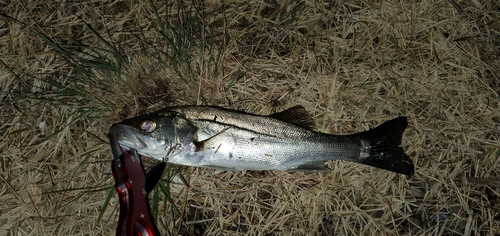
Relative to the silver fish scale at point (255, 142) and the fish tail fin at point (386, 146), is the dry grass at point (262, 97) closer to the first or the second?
the fish tail fin at point (386, 146)

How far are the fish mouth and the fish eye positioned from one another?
8 cm

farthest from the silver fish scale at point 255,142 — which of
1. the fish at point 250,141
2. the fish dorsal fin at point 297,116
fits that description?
the fish dorsal fin at point 297,116

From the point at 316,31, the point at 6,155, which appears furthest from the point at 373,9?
the point at 6,155

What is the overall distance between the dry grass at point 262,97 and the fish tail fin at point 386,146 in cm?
28

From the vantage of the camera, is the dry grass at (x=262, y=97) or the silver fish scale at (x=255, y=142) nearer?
the silver fish scale at (x=255, y=142)

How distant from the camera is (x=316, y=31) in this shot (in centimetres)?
399

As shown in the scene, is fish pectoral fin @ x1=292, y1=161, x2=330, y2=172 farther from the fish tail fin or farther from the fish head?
the fish head

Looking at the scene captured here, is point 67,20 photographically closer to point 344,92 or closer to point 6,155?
point 6,155

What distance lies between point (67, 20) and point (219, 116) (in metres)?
2.06

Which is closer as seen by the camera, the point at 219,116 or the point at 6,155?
the point at 219,116

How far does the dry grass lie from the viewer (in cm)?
379

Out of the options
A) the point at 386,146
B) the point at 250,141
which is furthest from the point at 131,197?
the point at 386,146

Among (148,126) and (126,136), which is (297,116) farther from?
(126,136)

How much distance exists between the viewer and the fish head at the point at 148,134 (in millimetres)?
3084
